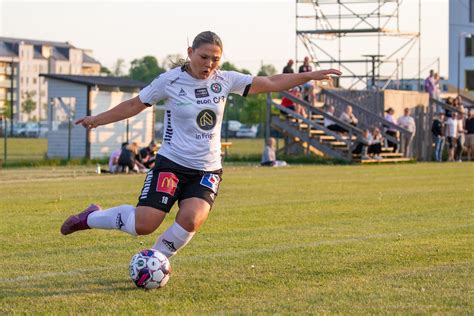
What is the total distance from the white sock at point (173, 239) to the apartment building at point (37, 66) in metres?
139

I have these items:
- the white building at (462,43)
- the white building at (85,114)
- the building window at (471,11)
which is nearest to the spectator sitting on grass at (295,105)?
the white building at (85,114)

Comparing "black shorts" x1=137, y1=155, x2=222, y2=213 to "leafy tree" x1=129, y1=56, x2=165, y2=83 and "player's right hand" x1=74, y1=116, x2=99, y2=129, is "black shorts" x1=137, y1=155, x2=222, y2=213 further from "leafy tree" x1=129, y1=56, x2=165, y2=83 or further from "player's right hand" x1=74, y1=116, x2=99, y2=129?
"leafy tree" x1=129, y1=56, x2=165, y2=83

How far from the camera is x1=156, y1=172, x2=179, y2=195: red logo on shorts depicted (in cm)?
829

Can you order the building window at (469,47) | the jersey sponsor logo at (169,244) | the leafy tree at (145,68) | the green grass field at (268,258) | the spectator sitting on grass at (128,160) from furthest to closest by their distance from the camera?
the leafy tree at (145,68) → the building window at (469,47) → the spectator sitting on grass at (128,160) → the jersey sponsor logo at (169,244) → the green grass field at (268,258)

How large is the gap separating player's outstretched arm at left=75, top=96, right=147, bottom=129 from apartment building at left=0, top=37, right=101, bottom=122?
454 ft

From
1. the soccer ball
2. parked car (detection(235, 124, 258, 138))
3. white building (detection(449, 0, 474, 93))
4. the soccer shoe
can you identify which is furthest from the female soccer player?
parked car (detection(235, 124, 258, 138))

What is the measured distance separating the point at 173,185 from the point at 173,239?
0.42m

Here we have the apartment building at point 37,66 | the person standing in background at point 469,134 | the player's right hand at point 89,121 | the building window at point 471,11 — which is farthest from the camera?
the apartment building at point 37,66

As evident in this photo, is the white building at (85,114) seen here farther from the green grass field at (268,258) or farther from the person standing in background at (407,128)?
the green grass field at (268,258)

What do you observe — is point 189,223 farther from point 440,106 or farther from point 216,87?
point 440,106

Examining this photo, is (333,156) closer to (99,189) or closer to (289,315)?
(99,189)

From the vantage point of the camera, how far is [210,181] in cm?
848

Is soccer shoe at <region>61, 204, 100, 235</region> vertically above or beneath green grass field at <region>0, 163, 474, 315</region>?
above

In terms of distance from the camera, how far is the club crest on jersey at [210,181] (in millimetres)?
8453
